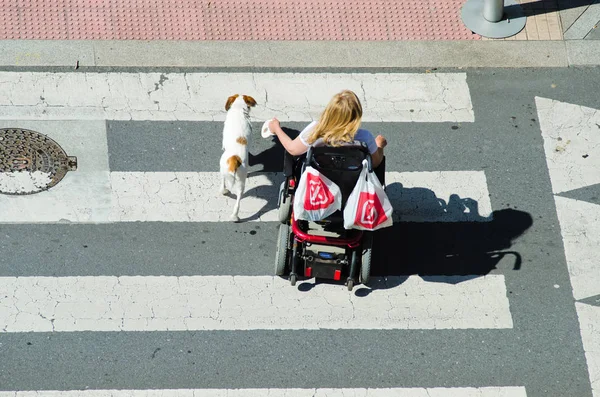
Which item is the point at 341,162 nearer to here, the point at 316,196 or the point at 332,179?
the point at 332,179

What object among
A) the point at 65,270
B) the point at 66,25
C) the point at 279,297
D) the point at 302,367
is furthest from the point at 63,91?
the point at 302,367

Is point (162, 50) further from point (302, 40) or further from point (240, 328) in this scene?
point (240, 328)

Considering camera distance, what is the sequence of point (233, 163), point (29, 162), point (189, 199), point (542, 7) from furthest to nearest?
point (542, 7)
point (29, 162)
point (189, 199)
point (233, 163)

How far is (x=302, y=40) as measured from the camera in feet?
33.9

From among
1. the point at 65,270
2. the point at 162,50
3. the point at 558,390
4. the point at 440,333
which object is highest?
the point at 162,50

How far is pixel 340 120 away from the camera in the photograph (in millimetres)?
7398

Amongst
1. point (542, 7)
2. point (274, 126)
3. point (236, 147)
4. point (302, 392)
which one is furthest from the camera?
point (542, 7)

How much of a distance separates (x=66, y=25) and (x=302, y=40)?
8.48ft

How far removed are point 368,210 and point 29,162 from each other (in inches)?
143

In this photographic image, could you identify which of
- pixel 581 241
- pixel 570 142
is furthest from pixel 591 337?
pixel 570 142

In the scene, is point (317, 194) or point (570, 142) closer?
point (317, 194)

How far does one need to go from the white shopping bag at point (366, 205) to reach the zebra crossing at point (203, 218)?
1.16 meters

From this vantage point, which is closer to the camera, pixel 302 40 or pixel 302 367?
pixel 302 367

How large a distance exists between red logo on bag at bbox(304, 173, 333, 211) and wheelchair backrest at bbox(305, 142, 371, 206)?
189 mm
